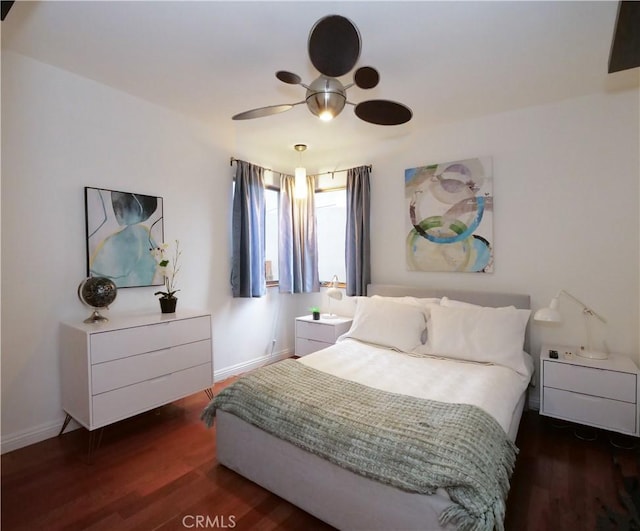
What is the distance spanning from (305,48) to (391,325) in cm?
210

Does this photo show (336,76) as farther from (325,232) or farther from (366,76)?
(325,232)

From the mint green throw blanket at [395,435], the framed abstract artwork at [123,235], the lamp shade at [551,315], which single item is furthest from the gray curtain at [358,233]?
the framed abstract artwork at [123,235]

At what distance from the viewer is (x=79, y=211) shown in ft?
8.13

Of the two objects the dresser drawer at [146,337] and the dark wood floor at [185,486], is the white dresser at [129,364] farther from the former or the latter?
the dark wood floor at [185,486]

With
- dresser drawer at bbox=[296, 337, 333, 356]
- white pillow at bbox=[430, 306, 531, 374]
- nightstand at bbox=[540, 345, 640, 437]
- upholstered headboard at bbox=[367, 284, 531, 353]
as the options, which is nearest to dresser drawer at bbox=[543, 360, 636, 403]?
nightstand at bbox=[540, 345, 640, 437]

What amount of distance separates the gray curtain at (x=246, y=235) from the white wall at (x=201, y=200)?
0.37 feet

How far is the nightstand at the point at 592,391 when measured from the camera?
2.20m

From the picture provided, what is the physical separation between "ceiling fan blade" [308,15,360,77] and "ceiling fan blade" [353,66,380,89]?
0.54ft

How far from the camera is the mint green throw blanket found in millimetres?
1288

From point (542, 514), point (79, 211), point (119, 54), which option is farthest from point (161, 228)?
point (542, 514)

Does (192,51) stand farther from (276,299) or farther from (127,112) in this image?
(276,299)

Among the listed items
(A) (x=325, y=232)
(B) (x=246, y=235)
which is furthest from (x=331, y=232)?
(B) (x=246, y=235)

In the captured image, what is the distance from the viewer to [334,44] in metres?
1.49

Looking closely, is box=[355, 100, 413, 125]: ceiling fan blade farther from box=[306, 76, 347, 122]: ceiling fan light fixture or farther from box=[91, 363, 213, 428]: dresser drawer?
box=[91, 363, 213, 428]: dresser drawer
